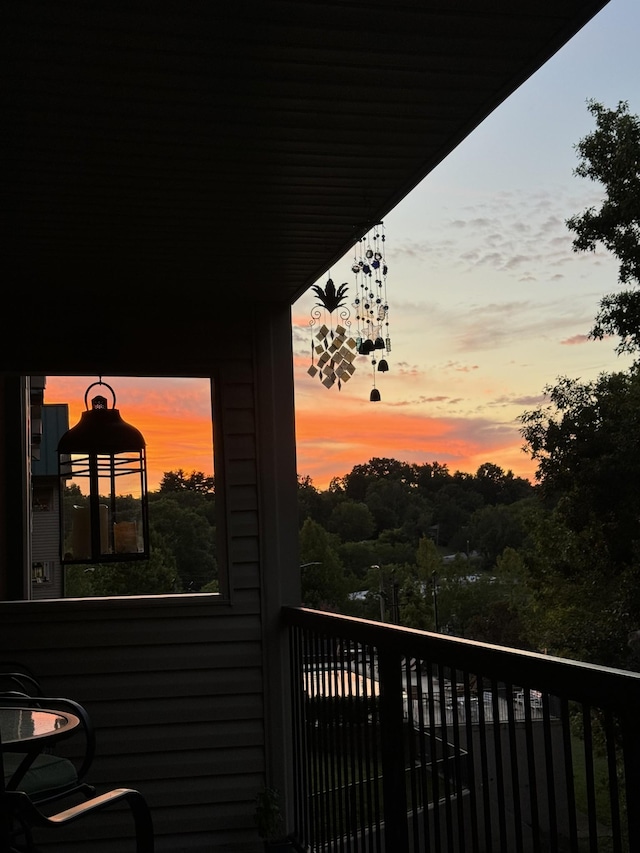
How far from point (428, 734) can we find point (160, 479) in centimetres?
266

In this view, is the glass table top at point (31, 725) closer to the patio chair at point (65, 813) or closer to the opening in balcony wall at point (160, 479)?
the patio chair at point (65, 813)

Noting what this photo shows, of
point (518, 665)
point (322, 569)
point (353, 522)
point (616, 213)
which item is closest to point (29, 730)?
point (518, 665)

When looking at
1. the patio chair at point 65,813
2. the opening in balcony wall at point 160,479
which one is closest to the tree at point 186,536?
the opening in balcony wall at point 160,479

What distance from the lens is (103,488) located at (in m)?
4.40

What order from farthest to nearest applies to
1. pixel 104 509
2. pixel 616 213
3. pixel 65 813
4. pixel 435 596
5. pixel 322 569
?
pixel 435 596
pixel 322 569
pixel 616 213
pixel 104 509
pixel 65 813

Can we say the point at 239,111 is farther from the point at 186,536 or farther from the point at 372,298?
the point at 186,536

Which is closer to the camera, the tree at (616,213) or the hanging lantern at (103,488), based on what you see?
the hanging lantern at (103,488)

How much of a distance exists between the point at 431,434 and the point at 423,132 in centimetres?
2801

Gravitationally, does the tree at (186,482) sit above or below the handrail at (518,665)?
above

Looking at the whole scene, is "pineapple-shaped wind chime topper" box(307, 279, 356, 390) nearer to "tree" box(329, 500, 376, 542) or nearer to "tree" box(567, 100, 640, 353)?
"tree" box(567, 100, 640, 353)

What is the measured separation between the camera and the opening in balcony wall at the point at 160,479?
474 cm

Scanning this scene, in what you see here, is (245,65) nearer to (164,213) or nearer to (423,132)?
(423,132)

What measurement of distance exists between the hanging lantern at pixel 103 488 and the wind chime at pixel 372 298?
120 cm

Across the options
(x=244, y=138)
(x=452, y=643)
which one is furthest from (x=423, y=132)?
(x=452, y=643)
